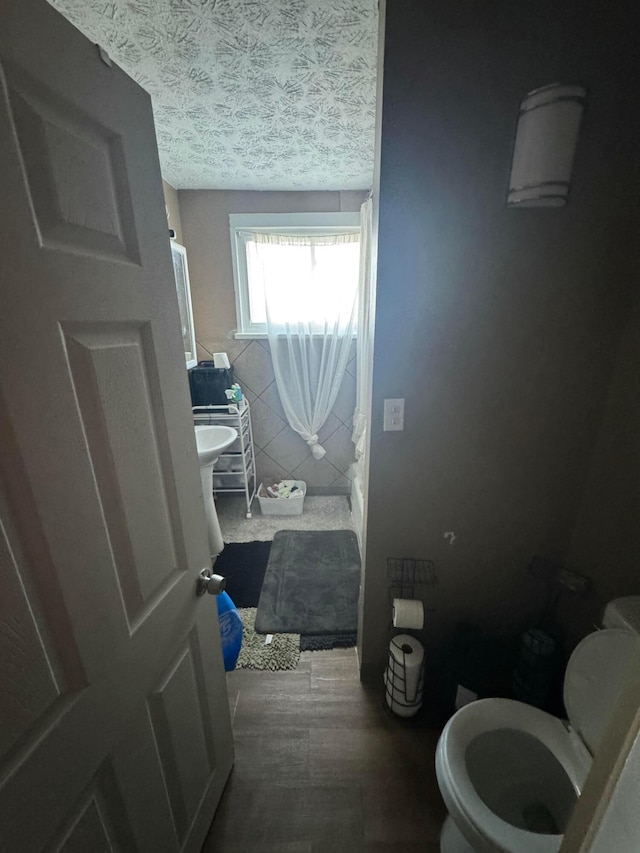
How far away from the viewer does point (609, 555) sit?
114cm

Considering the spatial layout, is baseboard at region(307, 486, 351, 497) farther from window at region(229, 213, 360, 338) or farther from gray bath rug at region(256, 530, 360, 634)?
window at region(229, 213, 360, 338)

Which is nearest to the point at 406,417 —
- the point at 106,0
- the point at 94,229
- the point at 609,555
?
the point at 609,555

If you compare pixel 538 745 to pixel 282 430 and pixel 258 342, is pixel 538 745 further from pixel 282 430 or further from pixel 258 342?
pixel 258 342

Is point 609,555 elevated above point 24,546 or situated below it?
below

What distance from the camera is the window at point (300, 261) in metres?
2.48

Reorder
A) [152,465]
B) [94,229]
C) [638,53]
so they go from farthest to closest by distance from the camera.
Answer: [638,53], [152,465], [94,229]

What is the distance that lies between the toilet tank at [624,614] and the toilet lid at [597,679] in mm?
26

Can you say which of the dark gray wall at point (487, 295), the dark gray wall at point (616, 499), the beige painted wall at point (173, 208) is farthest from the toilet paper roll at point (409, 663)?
the beige painted wall at point (173, 208)

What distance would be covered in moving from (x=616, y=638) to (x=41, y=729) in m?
1.29

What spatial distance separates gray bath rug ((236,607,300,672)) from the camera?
1.55 metres

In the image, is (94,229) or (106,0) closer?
(94,229)

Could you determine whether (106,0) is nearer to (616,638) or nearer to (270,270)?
(270,270)

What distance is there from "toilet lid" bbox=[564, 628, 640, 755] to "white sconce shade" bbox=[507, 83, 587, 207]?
124 centimetres

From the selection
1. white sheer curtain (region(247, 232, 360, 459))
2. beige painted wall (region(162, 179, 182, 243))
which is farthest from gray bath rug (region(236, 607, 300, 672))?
beige painted wall (region(162, 179, 182, 243))
